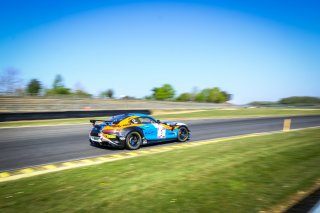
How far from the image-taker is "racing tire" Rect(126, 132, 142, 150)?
30.6 ft

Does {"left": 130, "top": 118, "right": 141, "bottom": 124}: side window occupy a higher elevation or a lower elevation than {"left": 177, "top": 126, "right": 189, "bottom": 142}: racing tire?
higher

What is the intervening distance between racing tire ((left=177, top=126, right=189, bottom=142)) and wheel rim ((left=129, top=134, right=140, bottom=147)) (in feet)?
7.15

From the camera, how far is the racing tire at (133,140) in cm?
933

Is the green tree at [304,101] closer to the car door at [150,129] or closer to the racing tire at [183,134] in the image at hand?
the racing tire at [183,134]

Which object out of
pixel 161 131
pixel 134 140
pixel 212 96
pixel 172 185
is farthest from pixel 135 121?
pixel 212 96

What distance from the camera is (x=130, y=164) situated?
6.70m

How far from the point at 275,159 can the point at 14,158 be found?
301 inches

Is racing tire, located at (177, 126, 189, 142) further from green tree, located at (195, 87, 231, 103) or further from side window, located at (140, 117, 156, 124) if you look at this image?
green tree, located at (195, 87, 231, 103)

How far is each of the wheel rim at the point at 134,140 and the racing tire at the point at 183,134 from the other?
7.15 ft

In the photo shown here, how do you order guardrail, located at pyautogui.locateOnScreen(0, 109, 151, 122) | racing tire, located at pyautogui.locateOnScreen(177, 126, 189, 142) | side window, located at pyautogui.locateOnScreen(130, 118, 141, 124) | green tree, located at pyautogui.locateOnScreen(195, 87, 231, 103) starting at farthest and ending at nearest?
green tree, located at pyautogui.locateOnScreen(195, 87, 231, 103) < guardrail, located at pyautogui.locateOnScreen(0, 109, 151, 122) < racing tire, located at pyautogui.locateOnScreen(177, 126, 189, 142) < side window, located at pyautogui.locateOnScreen(130, 118, 141, 124)

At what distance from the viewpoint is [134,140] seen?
9602 mm

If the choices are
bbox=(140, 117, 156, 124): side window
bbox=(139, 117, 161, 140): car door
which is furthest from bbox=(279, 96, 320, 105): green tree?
bbox=(140, 117, 156, 124): side window

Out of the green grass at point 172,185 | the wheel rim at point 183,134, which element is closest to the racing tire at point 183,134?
the wheel rim at point 183,134

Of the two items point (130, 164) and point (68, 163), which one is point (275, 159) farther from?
point (68, 163)
